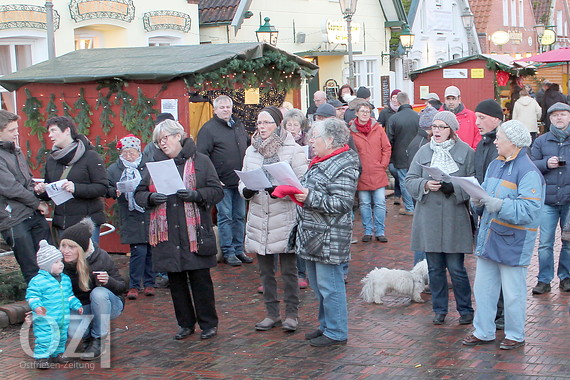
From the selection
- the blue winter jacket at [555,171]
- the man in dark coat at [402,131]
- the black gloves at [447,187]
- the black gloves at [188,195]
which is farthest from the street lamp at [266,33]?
the black gloves at [188,195]

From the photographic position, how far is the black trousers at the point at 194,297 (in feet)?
23.3

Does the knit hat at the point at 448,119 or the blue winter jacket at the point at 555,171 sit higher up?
the knit hat at the point at 448,119

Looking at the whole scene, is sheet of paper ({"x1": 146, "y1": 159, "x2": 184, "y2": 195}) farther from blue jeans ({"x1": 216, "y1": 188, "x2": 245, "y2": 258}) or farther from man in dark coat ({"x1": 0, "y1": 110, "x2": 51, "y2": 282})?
blue jeans ({"x1": 216, "y1": 188, "x2": 245, "y2": 258})

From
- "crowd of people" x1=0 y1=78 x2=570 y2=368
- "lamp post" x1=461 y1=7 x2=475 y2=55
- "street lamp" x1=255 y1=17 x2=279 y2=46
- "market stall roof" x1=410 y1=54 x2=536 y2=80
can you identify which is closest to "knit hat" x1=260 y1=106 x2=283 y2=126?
"crowd of people" x1=0 y1=78 x2=570 y2=368

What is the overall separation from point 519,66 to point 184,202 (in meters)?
15.7

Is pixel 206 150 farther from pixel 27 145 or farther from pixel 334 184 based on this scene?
pixel 334 184

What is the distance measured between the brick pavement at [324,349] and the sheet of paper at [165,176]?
53.5 inches

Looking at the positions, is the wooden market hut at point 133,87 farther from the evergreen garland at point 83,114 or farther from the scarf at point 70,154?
the scarf at point 70,154

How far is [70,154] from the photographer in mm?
8109

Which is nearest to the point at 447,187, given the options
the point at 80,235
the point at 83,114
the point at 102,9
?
the point at 80,235

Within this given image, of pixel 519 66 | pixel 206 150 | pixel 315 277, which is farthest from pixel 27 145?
pixel 519 66

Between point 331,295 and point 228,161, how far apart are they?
377cm

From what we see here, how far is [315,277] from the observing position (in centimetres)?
695

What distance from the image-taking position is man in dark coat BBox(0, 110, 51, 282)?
311 inches
